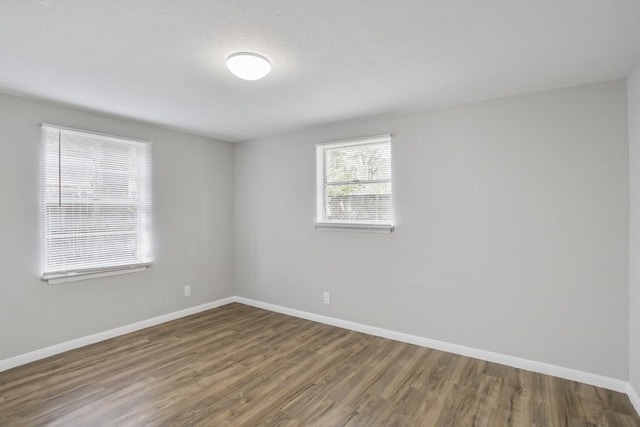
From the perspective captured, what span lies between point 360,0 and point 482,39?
853mm

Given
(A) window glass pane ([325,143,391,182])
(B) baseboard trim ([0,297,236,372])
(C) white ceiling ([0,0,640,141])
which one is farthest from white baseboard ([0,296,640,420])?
(C) white ceiling ([0,0,640,141])

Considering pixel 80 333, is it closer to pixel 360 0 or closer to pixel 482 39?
pixel 360 0

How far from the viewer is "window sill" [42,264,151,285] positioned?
10.1 feet

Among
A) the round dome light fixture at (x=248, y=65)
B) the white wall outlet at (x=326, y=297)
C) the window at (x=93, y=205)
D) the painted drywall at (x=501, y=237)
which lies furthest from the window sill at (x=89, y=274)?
the round dome light fixture at (x=248, y=65)

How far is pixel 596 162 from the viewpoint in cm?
255

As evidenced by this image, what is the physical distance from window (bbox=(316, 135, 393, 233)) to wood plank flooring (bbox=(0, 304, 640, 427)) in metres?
1.32

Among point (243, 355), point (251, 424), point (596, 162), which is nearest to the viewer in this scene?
point (251, 424)

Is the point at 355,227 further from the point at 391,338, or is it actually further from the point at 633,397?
the point at 633,397

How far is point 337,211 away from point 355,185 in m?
0.40

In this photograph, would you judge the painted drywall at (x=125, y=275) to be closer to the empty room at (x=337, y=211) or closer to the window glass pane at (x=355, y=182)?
the empty room at (x=337, y=211)

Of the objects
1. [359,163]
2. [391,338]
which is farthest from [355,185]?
[391,338]

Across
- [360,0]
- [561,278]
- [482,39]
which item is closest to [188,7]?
[360,0]

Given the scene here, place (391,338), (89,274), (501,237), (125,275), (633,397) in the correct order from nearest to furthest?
1. (633,397)
2. (501,237)
3. (89,274)
4. (391,338)
5. (125,275)

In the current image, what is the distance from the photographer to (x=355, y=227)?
146 inches
